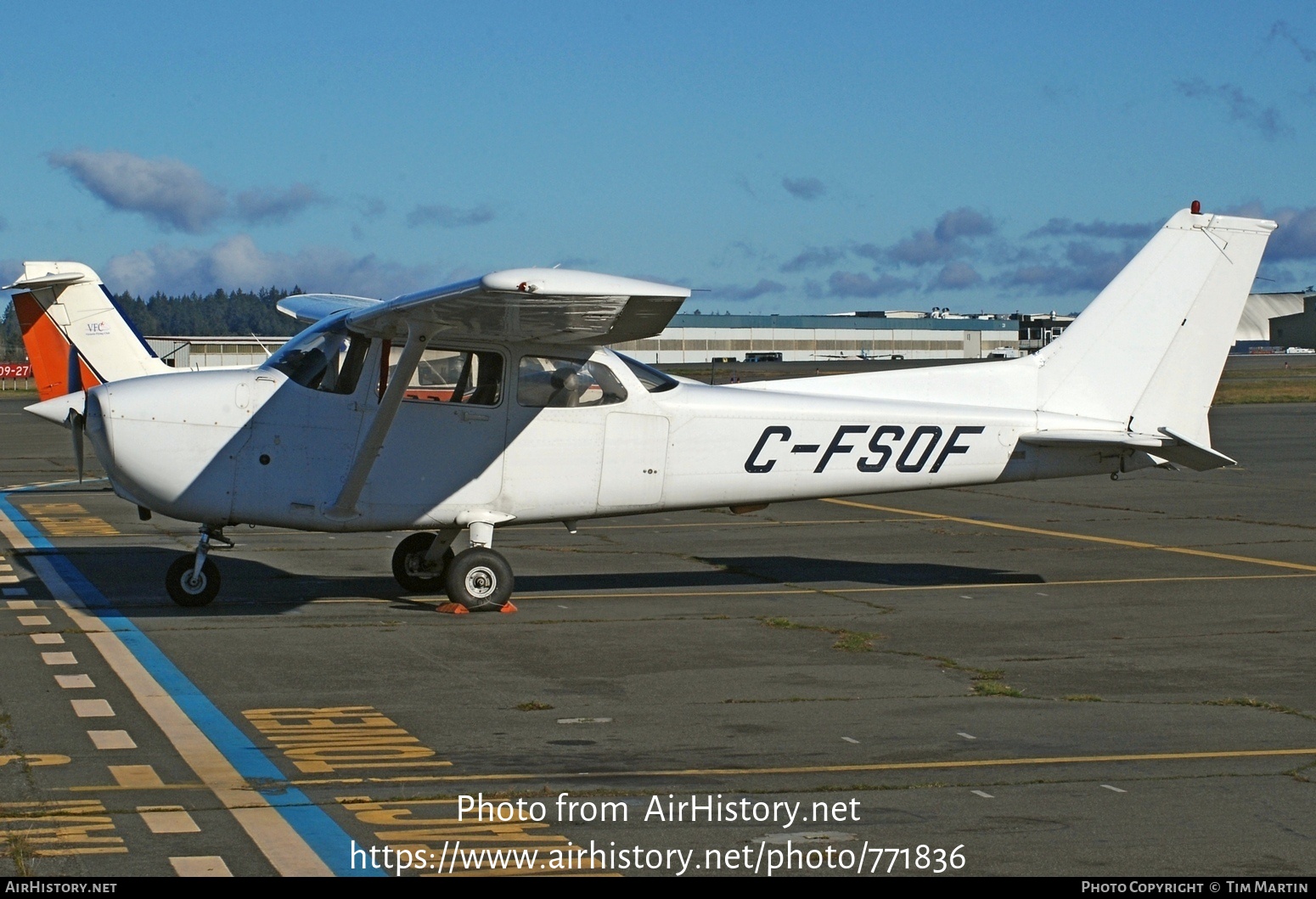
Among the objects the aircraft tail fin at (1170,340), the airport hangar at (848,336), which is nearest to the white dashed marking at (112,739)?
the aircraft tail fin at (1170,340)

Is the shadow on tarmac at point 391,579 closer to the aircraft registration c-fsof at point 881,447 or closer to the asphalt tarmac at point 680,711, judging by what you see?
the asphalt tarmac at point 680,711

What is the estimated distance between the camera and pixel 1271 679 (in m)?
8.69

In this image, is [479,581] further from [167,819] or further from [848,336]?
[848,336]

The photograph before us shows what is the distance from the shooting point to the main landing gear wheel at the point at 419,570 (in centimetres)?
1220

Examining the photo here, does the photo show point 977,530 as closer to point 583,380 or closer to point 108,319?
point 583,380

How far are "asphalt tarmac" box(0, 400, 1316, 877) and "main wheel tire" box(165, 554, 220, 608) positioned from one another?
15 centimetres

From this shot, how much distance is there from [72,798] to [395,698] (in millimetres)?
2371

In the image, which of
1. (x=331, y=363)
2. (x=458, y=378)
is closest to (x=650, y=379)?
(x=458, y=378)

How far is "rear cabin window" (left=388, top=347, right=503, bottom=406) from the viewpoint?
11.2 metres

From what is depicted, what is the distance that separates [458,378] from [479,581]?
157cm

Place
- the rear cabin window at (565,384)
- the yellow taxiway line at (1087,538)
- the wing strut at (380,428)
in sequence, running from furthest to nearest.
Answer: the yellow taxiway line at (1087,538), the rear cabin window at (565,384), the wing strut at (380,428)

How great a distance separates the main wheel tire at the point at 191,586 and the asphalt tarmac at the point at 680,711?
15 cm

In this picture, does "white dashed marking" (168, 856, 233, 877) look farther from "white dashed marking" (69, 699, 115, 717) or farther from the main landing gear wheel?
the main landing gear wheel

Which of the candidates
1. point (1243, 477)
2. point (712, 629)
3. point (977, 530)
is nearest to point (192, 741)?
point (712, 629)
